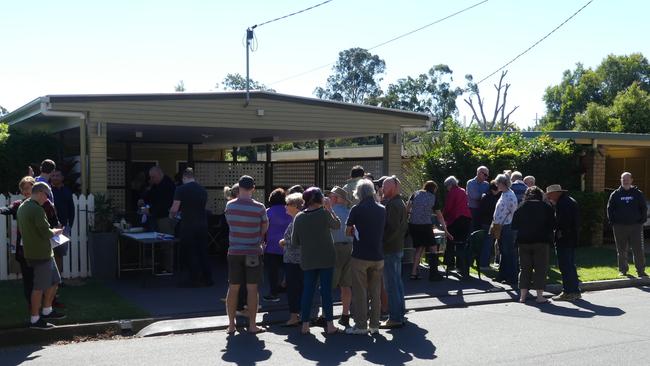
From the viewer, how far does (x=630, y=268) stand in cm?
1405

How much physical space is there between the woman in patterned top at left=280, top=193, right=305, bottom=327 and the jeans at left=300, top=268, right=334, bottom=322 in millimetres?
411

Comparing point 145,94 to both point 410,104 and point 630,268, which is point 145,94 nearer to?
point 630,268

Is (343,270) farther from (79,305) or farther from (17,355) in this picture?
(17,355)

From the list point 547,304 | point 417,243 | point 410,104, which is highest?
point 410,104

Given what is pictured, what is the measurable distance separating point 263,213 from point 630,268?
29.3 ft

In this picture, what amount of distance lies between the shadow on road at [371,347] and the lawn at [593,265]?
4.94 metres

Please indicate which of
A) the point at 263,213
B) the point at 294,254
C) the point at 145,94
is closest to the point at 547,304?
the point at 294,254

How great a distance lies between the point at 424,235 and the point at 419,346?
4260mm

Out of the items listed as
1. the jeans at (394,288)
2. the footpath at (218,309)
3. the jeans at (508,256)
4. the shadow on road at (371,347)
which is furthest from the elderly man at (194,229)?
the jeans at (508,256)

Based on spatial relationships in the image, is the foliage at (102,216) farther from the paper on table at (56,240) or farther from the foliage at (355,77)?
the foliage at (355,77)

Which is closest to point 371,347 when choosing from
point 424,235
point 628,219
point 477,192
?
point 424,235

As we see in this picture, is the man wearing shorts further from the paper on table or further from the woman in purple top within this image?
the woman in purple top

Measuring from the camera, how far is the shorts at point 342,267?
8734 millimetres

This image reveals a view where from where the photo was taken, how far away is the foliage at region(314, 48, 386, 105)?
70.6 metres
